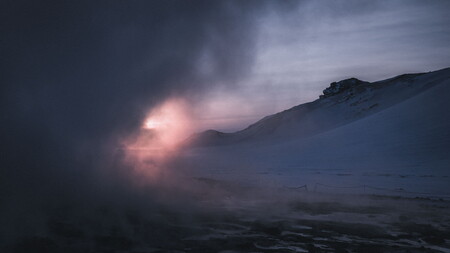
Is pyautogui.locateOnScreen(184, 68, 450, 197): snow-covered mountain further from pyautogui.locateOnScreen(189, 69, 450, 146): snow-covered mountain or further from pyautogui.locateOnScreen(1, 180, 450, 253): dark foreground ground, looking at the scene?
pyautogui.locateOnScreen(1, 180, 450, 253): dark foreground ground

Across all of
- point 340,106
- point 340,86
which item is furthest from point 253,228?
point 340,86

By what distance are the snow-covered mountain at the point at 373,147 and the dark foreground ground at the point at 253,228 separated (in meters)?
6.31

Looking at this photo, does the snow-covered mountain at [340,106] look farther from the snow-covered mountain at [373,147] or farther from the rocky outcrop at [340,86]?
the snow-covered mountain at [373,147]

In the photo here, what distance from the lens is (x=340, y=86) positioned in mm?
85500

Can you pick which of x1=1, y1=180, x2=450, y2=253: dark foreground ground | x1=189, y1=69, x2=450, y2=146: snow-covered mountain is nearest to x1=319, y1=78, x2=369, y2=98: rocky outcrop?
x1=189, y1=69, x2=450, y2=146: snow-covered mountain

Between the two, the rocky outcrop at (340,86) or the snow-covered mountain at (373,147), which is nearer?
the snow-covered mountain at (373,147)

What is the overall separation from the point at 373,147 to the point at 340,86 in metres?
53.8

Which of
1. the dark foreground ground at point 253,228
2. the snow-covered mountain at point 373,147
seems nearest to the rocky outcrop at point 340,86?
the snow-covered mountain at point 373,147

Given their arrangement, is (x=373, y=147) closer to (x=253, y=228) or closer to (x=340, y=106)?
(x=253, y=228)

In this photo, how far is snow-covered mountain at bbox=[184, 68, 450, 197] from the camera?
23.0 meters

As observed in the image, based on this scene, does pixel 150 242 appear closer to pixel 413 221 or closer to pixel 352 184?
pixel 413 221

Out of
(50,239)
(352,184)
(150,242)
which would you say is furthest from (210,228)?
(352,184)

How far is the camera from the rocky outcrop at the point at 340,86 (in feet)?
278

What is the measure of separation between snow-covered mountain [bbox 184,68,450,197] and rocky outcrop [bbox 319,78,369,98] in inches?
391
